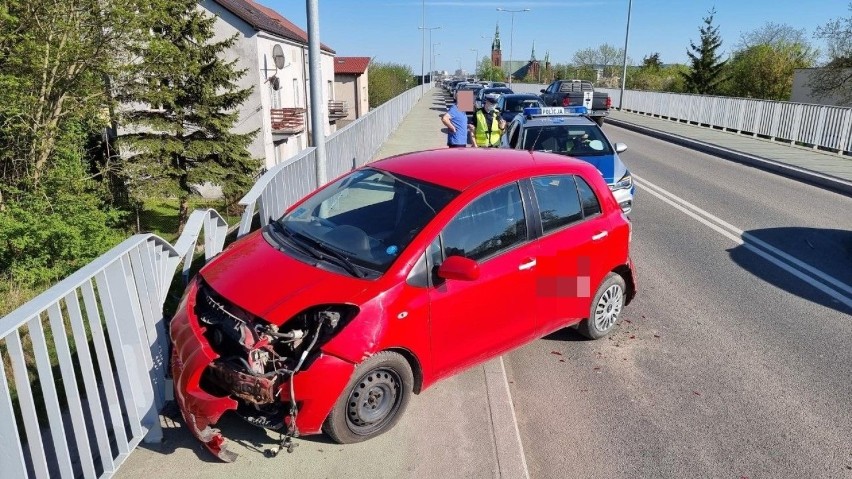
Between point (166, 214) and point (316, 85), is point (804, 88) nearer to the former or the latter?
point (166, 214)

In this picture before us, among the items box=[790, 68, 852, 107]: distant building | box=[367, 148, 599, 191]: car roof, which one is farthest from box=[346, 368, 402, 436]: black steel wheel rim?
box=[790, 68, 852, 107]: distant building

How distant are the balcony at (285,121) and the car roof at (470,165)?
2219 cm

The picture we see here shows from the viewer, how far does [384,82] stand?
69.3 metres

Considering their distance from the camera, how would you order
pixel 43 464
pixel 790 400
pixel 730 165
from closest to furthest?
pixel 43 464 < pixel 790 400 < pixel 730 165

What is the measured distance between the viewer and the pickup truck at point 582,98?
26.4 m

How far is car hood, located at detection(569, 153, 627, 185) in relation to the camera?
891cm

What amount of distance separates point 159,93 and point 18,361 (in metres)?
13.4

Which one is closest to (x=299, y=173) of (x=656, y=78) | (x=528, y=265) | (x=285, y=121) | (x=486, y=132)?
(x=528, y=265)

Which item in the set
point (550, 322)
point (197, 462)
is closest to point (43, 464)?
point (197, 462)

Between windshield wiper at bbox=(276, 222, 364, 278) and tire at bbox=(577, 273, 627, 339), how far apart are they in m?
2.33

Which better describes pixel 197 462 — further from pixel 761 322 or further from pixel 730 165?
pixel 730 165

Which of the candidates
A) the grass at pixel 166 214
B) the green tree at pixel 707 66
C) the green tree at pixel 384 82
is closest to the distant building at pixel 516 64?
the green tree at pixel 384 82

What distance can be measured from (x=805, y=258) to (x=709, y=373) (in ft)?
13.4

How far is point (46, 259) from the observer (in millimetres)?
11000
